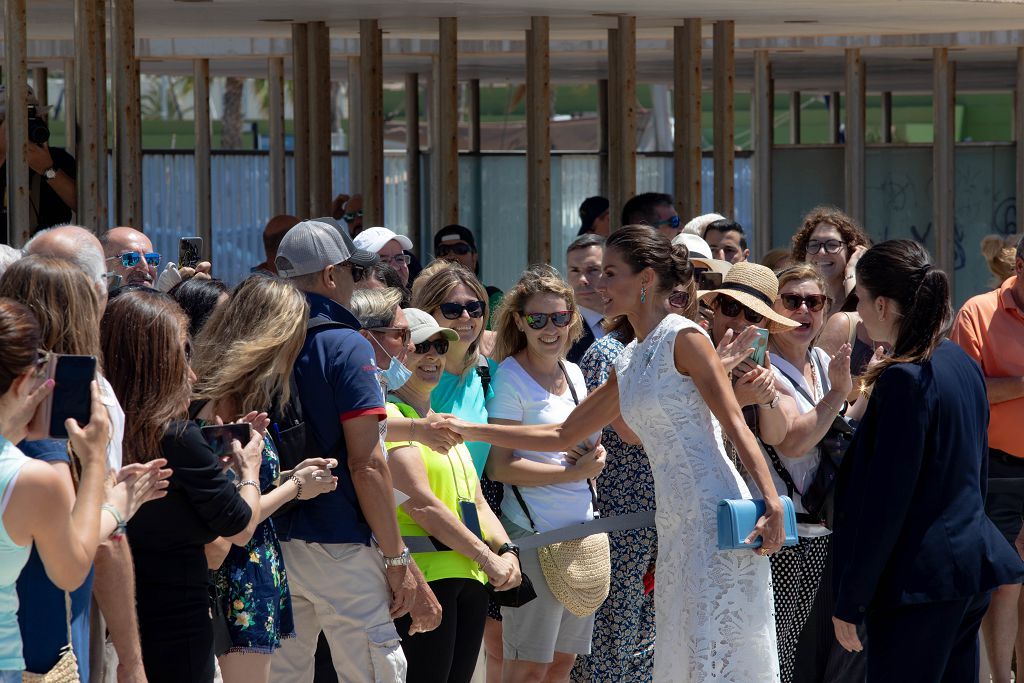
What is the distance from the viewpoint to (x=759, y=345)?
4.98 metres

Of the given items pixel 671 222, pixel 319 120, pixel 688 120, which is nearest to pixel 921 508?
pixel 671 222

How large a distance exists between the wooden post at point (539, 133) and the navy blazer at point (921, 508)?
249 inches

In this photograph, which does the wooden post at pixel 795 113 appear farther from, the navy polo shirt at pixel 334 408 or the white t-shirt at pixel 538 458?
the navy polo shirt at pixel 334 408

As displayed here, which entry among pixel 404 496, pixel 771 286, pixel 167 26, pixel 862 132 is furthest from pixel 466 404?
pixel 862 132

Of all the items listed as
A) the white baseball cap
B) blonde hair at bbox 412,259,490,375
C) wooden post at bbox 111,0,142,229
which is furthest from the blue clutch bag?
wooden post at bbox 111,0,142,229

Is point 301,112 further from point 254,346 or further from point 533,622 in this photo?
point 254,346

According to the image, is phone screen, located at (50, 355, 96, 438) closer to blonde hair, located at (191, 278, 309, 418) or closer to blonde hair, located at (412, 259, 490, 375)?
blonde hair, located at (191, 278, 309, 418)

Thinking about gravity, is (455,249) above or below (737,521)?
above

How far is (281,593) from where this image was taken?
4.43 metres

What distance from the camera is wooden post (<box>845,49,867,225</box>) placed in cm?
1477

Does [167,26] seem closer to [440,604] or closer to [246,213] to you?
[246,213]

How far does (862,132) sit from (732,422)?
11157mm

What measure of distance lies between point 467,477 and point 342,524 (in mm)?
749

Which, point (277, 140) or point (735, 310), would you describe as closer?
point (735, 310)
